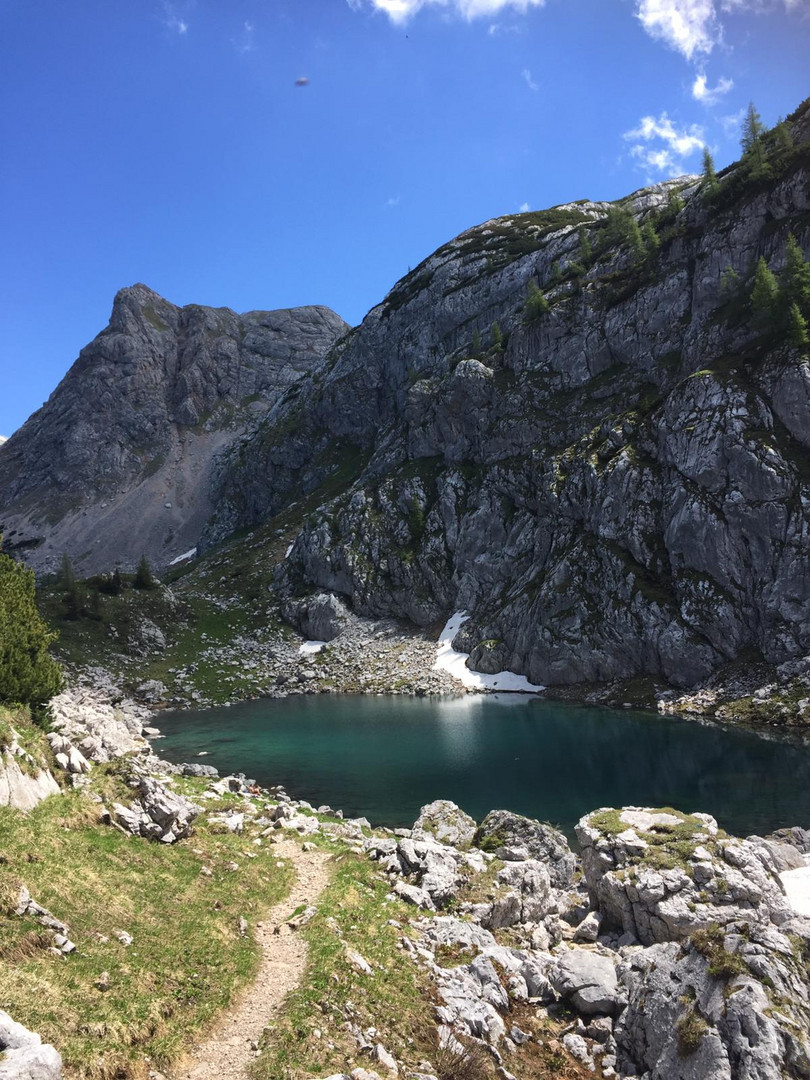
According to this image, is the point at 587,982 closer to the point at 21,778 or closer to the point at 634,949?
the point at 634,949

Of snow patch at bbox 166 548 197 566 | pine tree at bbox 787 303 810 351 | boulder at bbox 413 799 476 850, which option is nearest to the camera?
boulder at bbox 413 799 476 850

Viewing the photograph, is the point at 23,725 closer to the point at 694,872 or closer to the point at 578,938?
the point at 578,938

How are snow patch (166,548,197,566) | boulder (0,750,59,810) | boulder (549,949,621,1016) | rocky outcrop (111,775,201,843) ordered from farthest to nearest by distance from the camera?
A: snow patch (166,548,197,566) < rocky outcrop (111,775,201,843) < boulder (0,750,59,810) < boulder (549,949,621,1016)

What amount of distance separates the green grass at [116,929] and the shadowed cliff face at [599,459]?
209 ft

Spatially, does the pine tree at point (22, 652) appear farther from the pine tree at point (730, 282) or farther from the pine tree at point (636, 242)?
the pine tree at point (636, 242)

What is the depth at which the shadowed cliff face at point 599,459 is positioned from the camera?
68.9 m

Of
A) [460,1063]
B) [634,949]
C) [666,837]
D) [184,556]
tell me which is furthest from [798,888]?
[184,556]

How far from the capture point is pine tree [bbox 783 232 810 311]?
243 ft

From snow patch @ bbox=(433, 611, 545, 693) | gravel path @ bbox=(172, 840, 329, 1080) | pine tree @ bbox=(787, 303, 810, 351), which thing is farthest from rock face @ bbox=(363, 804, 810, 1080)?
pine tree @ bbox=(787, 303, 810, 351)

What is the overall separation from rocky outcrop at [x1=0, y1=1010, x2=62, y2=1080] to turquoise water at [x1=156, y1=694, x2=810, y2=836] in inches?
1133

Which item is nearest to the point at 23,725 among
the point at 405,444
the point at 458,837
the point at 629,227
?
the point at 458,837

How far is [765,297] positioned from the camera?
251 feet

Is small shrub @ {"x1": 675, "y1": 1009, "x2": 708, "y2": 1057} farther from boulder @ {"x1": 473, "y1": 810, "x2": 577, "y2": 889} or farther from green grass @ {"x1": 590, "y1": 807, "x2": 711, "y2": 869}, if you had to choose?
boulder @ {"x1": 473, "y1": 810, "x2": 577, "y2": 889}

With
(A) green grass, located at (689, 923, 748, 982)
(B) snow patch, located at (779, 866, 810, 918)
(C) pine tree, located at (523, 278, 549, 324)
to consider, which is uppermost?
(C) pine tree, located at (523, 278, 549, 324)
